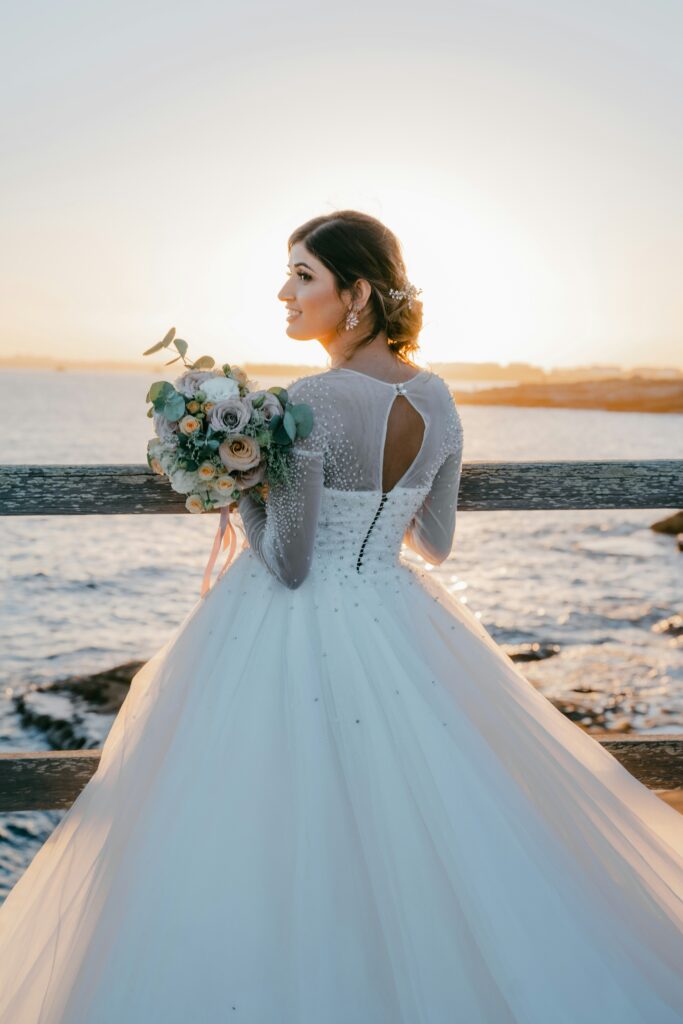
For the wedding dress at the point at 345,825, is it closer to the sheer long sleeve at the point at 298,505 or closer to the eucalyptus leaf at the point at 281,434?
A: the sheer long sleeve at the point at 298,505

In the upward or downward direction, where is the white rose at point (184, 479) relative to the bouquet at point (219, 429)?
downward

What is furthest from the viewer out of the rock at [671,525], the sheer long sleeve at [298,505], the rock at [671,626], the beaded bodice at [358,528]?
the rock at [671,525]

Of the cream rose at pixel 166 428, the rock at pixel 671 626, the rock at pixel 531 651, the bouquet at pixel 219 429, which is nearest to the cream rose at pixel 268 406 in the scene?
the bouquet at pixel 219 429

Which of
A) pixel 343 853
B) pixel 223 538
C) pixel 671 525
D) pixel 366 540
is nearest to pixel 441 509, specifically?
pixel 366 540

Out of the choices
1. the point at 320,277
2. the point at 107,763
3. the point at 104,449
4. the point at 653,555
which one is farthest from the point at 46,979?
the point at 104,449

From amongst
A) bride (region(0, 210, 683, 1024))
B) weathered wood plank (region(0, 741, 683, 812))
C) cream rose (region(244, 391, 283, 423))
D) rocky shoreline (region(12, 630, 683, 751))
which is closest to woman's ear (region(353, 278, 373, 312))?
bride (region(0, 210, 683, 1024))

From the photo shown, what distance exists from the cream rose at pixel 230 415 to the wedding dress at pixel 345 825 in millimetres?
202

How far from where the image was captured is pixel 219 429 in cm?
235

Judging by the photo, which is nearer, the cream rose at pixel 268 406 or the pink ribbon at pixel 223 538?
the cream rose at pixel 268 406

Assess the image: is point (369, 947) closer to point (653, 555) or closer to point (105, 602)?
point (105, 602)

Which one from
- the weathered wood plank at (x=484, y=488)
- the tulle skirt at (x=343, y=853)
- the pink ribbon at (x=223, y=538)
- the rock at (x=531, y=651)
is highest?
the weathered wood plank at (x=484, y=488)

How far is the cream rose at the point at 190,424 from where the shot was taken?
92.8 inches

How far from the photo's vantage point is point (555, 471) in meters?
3.15

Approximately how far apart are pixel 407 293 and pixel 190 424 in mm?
839
